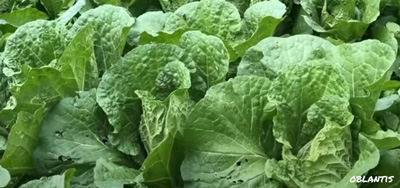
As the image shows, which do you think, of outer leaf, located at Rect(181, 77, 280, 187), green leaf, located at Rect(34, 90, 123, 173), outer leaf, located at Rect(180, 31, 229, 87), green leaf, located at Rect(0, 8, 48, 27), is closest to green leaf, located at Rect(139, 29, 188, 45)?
outer leaf, located at Rect(180, 31, 229, 87)

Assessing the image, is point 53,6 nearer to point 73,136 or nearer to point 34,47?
point 34,47

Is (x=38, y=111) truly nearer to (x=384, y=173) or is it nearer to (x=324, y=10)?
(x=384, y=173)

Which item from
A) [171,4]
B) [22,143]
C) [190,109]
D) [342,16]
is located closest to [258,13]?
[342,16]

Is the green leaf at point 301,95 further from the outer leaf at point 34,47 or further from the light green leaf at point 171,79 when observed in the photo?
the outer leaf at point 34,47

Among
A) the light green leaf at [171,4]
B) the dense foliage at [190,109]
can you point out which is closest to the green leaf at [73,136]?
the dense foliage at [190,109]

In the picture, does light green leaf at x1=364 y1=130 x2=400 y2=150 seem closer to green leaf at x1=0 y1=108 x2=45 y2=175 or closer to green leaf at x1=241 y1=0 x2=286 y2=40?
green leaf at x1=241 y1=0 x2=286 y2=40

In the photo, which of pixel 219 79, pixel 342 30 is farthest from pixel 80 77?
pixel 342 30
